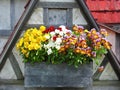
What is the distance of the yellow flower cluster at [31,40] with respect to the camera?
14.4 ft

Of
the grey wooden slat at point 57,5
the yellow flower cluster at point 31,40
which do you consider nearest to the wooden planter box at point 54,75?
the yellow flower cluster at point 31,40

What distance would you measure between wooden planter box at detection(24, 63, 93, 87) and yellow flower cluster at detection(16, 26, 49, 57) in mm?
196

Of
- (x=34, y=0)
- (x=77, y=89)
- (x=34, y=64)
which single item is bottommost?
(x=77, y=89)

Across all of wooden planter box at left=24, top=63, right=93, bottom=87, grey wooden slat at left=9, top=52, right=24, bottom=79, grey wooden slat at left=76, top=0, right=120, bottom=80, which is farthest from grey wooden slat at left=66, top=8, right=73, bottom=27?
A: grey wooden slat at left=9, top=52, right=24, bottom=79

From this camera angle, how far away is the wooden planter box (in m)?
4.46

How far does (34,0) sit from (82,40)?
0.74 meters

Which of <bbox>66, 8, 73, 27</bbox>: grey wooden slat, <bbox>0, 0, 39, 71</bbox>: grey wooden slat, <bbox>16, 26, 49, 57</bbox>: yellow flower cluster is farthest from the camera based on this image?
<bbox>66, 8, 73, 27</bbox>: grey wooden slat

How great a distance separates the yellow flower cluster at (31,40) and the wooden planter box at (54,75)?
→ 196mm

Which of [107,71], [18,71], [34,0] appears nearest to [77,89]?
[107,71]

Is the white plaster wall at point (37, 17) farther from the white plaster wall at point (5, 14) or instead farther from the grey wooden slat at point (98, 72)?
the grey wooden slat at point (98, 72)

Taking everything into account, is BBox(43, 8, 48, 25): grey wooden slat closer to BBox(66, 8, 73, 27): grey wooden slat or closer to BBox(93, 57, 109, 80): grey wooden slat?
BBox(66, 8, 73, 27): grey wooden slat

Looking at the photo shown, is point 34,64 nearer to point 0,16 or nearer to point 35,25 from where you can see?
point 35,25

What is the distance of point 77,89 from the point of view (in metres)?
4.74

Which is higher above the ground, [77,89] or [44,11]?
[44,11]
